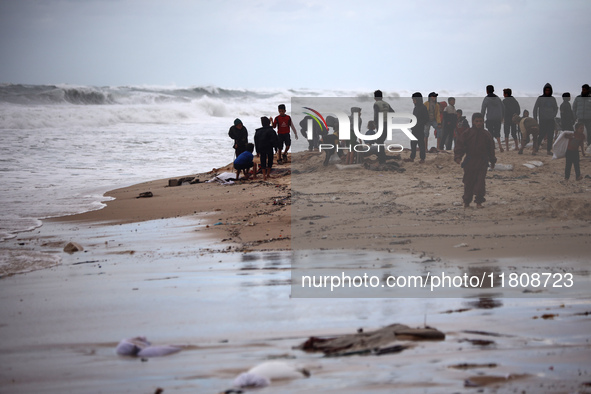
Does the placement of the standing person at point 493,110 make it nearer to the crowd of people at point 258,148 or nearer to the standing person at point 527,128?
the standing person at point 527,128

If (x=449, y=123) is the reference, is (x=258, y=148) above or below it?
below

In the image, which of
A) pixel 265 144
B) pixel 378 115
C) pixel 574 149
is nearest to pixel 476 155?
pixel 574 149

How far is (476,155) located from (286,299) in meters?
5.59

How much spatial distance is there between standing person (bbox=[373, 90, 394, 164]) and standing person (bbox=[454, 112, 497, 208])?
3.48 meters

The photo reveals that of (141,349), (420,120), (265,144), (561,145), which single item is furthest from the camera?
(265,144)

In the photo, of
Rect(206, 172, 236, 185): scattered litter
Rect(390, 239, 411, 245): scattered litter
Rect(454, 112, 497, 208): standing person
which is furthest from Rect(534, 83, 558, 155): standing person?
Rect(390, 239, 411, 245): scattered litter

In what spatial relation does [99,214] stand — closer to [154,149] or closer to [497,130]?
[497,130]

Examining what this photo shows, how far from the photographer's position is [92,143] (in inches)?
1016

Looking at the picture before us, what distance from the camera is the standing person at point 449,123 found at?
46.7 ft

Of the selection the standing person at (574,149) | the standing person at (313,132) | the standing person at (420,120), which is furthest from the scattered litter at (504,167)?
the standing person at (313,132)

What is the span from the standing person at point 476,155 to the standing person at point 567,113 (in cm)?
557

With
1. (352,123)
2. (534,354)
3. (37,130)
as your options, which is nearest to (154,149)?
(37,130)

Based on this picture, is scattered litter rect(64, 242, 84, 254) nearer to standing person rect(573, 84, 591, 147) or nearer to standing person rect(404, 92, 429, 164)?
standing person rect(404, 92, 429, 164)

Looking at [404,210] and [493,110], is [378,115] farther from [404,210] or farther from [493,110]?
[404,210]
